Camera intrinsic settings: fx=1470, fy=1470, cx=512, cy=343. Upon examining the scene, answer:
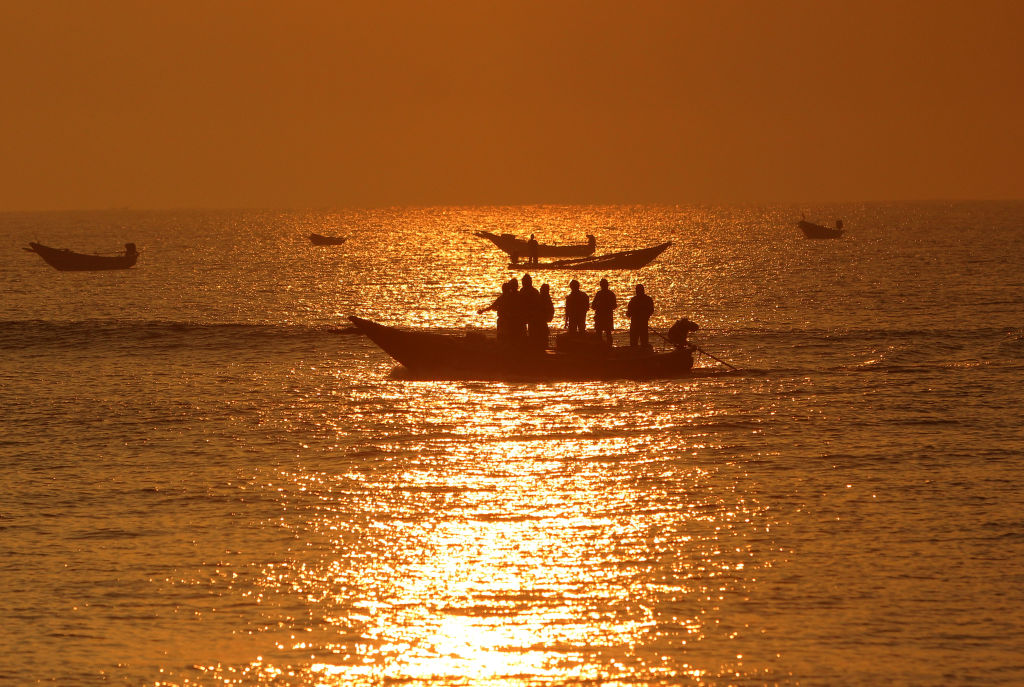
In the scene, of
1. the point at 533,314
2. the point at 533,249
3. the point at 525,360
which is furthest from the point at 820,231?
the point at 533,314

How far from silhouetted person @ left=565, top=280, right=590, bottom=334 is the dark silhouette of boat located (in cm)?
6156

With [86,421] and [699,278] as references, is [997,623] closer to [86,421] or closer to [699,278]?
[86,421]

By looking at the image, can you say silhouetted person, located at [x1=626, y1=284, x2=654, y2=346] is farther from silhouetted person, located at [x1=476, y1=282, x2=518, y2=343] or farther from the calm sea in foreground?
silhouetted person, located at [x1=476, y1=282, x2=518, y2=343]

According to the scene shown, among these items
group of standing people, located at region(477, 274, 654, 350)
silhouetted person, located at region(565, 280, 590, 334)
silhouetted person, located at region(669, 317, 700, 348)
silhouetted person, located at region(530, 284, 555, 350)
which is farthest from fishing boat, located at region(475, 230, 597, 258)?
silhouetted person, located at region(530, 284, 555, 350)

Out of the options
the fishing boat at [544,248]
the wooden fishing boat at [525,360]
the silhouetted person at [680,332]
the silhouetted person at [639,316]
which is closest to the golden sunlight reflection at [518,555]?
the wooden fishing boat at [525,360]

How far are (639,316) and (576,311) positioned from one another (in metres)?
1.34

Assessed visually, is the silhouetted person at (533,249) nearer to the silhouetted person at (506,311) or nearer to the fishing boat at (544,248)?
the fishing boat at (544,248)

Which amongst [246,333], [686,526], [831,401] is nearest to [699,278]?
[246,333]

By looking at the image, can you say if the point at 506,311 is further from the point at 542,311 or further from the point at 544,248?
the point at 544,248

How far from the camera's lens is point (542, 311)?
28078 millimetres

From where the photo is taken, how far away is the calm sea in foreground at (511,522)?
1174 cm

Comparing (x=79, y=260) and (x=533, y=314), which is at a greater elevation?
(x=79, y=260)

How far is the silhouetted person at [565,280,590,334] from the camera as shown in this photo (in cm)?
2886

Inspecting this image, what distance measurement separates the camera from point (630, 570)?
14.2 meters
